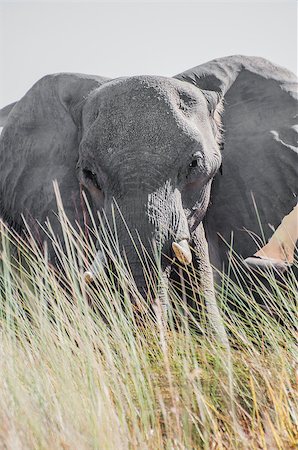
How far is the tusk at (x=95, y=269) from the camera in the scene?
2.79 m

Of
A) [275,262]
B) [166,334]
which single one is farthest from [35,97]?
[166,334]

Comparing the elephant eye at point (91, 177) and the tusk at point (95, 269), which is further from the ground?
the elephant eye at point (91, 177)

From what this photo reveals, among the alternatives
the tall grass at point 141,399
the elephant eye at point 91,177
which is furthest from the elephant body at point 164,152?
the tall grass at point 141,399

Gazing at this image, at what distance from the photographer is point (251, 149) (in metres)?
3.79

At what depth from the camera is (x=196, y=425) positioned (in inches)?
80.1

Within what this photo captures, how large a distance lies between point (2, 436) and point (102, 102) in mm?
1703

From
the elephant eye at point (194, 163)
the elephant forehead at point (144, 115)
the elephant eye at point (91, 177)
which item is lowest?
the elephant eye at point (91, 177)

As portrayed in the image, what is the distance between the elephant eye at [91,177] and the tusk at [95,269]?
0.42 meters

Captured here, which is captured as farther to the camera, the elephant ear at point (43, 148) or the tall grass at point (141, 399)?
the elephant ear at point (43, 148)

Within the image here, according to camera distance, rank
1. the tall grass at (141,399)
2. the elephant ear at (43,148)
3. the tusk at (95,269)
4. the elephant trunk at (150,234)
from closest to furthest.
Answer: the tall grass at (141,399), the tusk at (95,269), the elephant trunk at (150,234), the elephant ear at (43,148)

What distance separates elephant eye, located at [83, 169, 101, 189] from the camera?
129 inches

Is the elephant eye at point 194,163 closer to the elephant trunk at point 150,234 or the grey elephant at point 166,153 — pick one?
the grey elephant at point 166,153

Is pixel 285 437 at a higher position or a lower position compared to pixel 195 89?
lower

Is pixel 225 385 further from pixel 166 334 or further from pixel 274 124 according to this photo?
pixel 274 124
